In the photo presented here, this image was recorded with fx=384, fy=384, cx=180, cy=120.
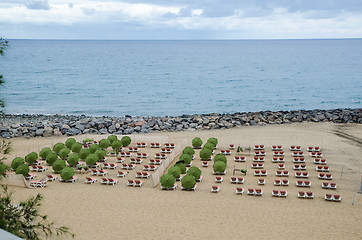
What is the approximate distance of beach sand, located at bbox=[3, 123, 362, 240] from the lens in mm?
18281

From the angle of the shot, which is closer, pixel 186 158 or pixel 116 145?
pixel 186 158

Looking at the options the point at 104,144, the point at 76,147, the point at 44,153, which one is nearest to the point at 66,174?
the point at 76,147

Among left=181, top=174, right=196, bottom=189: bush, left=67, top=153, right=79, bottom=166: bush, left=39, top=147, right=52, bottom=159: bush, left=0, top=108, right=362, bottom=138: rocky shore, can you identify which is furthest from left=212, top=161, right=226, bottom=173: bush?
left=0, top=108, right=362, bottom=138: rocky shore

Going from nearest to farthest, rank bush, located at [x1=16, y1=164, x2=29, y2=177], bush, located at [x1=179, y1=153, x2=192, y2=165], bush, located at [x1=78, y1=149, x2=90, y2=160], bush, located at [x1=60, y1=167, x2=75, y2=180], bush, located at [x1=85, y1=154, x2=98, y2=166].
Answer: bush, located at [x1=60, y1=167, x2=75, y2=180], bush, located at [x1=16, y1=164, x2=29, y2=177], bush, located at [x1=85, y1=154, x2=98, y2=166], bush, located at [x1=179, y1=153, x2=192, y2=165], bush, located at [x1=78, y1=149, x2=90, y2=160]

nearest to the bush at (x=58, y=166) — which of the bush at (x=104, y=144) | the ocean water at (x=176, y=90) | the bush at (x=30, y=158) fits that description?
the bush at (x=30, y=158)

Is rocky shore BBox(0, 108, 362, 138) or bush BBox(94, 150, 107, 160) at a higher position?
bush BBox(94, 150, 107, 160)

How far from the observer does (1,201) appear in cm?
1102

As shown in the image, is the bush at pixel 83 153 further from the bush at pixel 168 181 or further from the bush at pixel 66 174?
the bush at pixel 168 181

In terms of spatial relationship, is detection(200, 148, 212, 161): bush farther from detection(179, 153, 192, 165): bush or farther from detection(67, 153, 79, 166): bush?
detection(67, 153, 79, 166): bush

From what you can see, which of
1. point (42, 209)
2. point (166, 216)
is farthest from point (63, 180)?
point (166, 216)

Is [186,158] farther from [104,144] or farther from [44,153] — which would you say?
[44,153]

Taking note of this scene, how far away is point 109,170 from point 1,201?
1732cm

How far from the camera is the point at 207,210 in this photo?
20844mm

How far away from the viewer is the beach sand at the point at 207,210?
1828 centimetres
